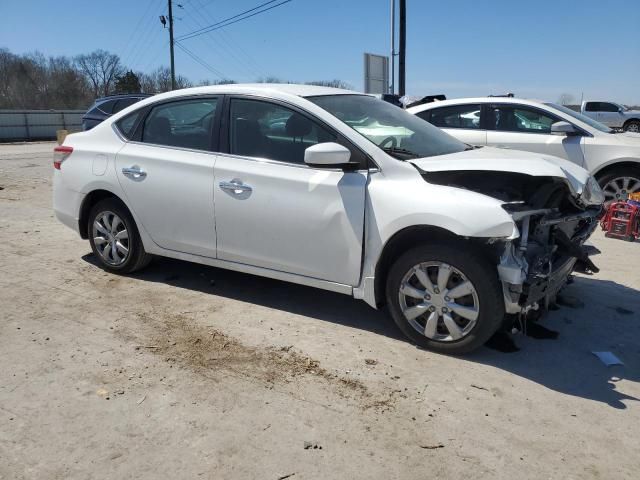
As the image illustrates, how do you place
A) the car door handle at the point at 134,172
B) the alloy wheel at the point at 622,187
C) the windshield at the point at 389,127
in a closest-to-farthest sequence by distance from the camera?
the windshield at the point at 389,127
the car door handle at the point at 134,172
the alloy wheel at the point at 622,187

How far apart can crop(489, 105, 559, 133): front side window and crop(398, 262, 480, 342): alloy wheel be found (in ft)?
18.2

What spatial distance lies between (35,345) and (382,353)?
2449mm

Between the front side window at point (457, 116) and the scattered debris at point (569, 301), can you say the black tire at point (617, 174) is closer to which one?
the front side window at point (457, 116)

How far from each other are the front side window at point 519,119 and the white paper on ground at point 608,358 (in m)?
5.23

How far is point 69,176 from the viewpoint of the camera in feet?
18.1

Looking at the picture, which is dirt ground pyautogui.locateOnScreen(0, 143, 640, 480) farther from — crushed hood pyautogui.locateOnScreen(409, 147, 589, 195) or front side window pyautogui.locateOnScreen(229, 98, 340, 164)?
front side window pyautogui.locateOnScreen(229, 98, 340, 164)

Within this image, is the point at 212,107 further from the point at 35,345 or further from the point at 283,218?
the point at 35,345

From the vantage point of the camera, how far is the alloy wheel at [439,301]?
3.67 metres

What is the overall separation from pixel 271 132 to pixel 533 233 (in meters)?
2.10

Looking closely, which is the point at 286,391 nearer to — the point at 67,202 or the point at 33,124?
the point at 67,202

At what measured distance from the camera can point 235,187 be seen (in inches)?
175

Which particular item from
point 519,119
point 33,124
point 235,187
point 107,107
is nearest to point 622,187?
point 519,119

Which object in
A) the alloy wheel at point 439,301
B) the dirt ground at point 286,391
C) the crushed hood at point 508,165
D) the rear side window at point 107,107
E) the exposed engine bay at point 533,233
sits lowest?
the dirt ground at point 286,391

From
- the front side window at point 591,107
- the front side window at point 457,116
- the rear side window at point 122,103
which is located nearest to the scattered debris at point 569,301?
the front side window at point 457,116
